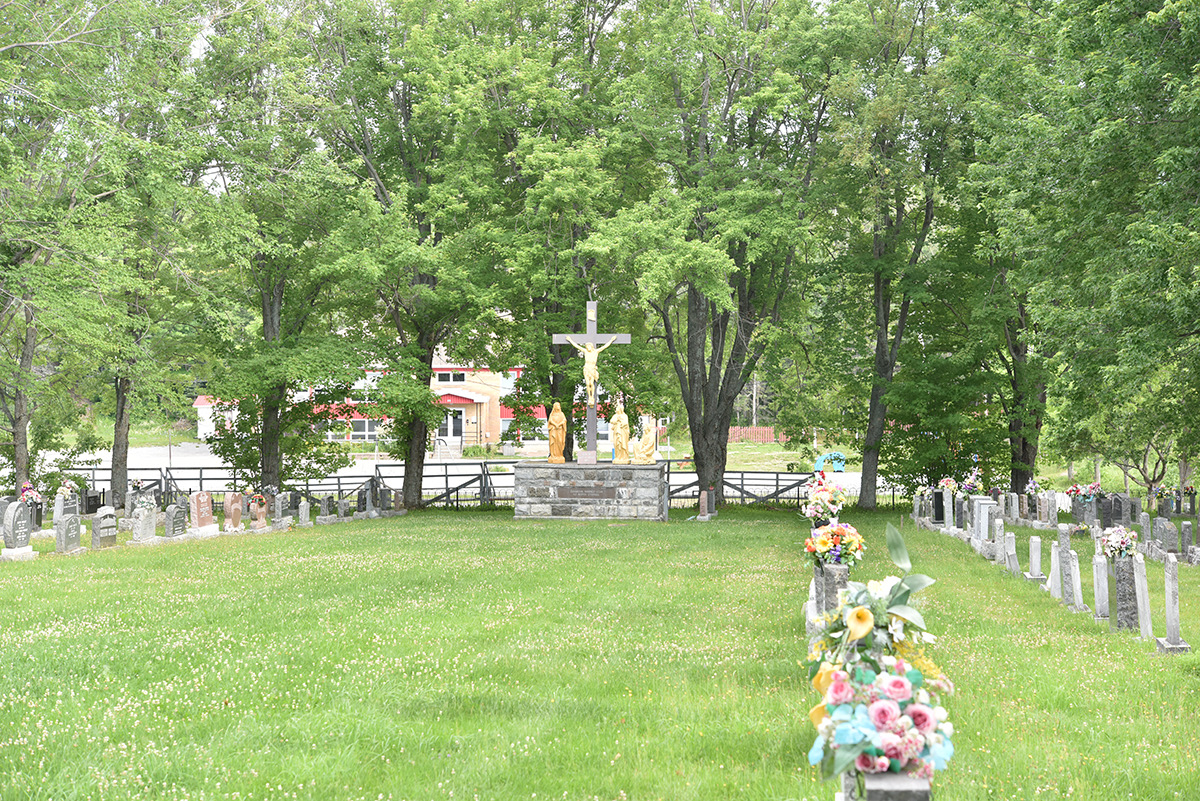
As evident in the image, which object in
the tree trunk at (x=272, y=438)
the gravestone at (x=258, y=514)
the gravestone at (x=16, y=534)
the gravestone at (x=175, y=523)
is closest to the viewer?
the gravestone at (x=16, y=534)

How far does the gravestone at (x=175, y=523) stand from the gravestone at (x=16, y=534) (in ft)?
11.5

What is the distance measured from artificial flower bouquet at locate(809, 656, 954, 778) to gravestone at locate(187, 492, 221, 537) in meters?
20.3

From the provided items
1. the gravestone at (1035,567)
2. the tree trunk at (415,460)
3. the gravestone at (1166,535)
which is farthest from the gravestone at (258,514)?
the gravestone at (1166,535)

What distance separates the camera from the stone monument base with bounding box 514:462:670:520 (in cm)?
2580

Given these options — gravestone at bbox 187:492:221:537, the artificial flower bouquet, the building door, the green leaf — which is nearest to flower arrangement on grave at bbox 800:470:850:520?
the green leaf

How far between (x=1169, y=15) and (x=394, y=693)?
47.9 feet

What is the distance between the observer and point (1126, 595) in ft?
33.2

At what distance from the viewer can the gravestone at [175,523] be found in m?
20.2

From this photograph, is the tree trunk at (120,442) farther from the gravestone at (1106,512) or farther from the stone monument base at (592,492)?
the gravestone at (1106,512)

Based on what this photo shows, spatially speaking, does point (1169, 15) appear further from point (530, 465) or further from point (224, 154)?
point (224, 154)

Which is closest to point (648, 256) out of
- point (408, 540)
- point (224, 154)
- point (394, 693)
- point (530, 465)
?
point (530, 465)

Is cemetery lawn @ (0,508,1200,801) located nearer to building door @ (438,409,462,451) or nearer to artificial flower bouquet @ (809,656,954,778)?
artificial flower bouquet @ (809,656,954,778)

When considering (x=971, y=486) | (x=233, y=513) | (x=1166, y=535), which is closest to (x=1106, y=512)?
(x=971, y=486)

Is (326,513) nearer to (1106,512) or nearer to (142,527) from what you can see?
(142,527)
